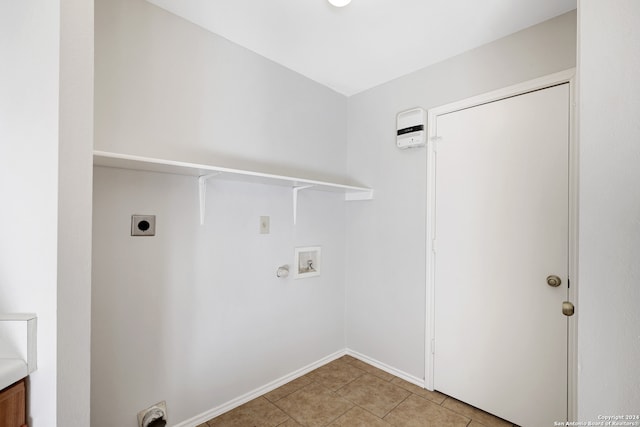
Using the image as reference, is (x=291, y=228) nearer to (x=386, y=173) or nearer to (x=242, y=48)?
(x=386, y=173)

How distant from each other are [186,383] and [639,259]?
2052 millimetres

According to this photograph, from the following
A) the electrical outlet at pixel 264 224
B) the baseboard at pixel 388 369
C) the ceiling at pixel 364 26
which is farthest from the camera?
the baseboard at pixel 388 369

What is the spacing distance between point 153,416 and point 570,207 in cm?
248

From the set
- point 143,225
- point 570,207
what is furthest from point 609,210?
point 143,225

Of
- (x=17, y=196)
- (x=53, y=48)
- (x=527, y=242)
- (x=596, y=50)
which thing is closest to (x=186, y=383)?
(x=17, y=196)

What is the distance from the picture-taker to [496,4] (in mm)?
1492

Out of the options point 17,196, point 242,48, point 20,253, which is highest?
point 242,48

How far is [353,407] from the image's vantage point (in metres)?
1.85

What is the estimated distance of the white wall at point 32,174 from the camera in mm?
774

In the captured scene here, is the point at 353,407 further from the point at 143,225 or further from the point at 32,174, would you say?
the point at 32,174

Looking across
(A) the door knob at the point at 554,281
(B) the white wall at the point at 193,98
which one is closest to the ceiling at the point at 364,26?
(B) the white wall at the point at 193,98

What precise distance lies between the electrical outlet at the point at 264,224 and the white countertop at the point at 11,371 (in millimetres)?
1333

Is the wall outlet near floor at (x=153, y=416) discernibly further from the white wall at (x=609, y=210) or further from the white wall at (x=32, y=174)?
the white wall at (x=609, y=210)

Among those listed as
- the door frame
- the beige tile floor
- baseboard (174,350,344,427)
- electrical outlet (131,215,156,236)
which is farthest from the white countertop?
the door frame
